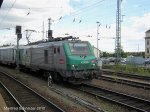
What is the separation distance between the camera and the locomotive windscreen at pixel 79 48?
18.8m

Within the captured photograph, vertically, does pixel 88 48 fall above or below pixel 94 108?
above

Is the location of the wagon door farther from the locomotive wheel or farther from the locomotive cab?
the locomotive cab

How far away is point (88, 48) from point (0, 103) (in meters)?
8.20

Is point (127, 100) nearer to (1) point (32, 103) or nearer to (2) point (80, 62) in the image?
(1) point (32, 103)

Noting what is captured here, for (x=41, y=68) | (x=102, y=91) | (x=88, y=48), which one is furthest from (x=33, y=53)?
(x=102, y=91)

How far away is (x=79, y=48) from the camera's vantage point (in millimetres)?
19156

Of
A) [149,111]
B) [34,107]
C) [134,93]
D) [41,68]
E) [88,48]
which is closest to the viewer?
[149,111]

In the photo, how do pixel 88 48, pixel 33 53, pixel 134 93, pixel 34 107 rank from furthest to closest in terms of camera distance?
pixel 33 53, pixel 88 48, pixel 134 93, pixel 34 107

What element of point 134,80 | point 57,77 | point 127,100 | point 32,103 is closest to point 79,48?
point 57,77

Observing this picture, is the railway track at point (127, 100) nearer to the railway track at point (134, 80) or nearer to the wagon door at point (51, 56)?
the railway track at point (134, 80)

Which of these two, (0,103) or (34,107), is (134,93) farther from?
(0,103)

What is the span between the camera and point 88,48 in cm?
1953

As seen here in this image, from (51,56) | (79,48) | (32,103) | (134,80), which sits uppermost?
(79,48)

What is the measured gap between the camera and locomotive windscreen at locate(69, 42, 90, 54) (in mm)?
18825
